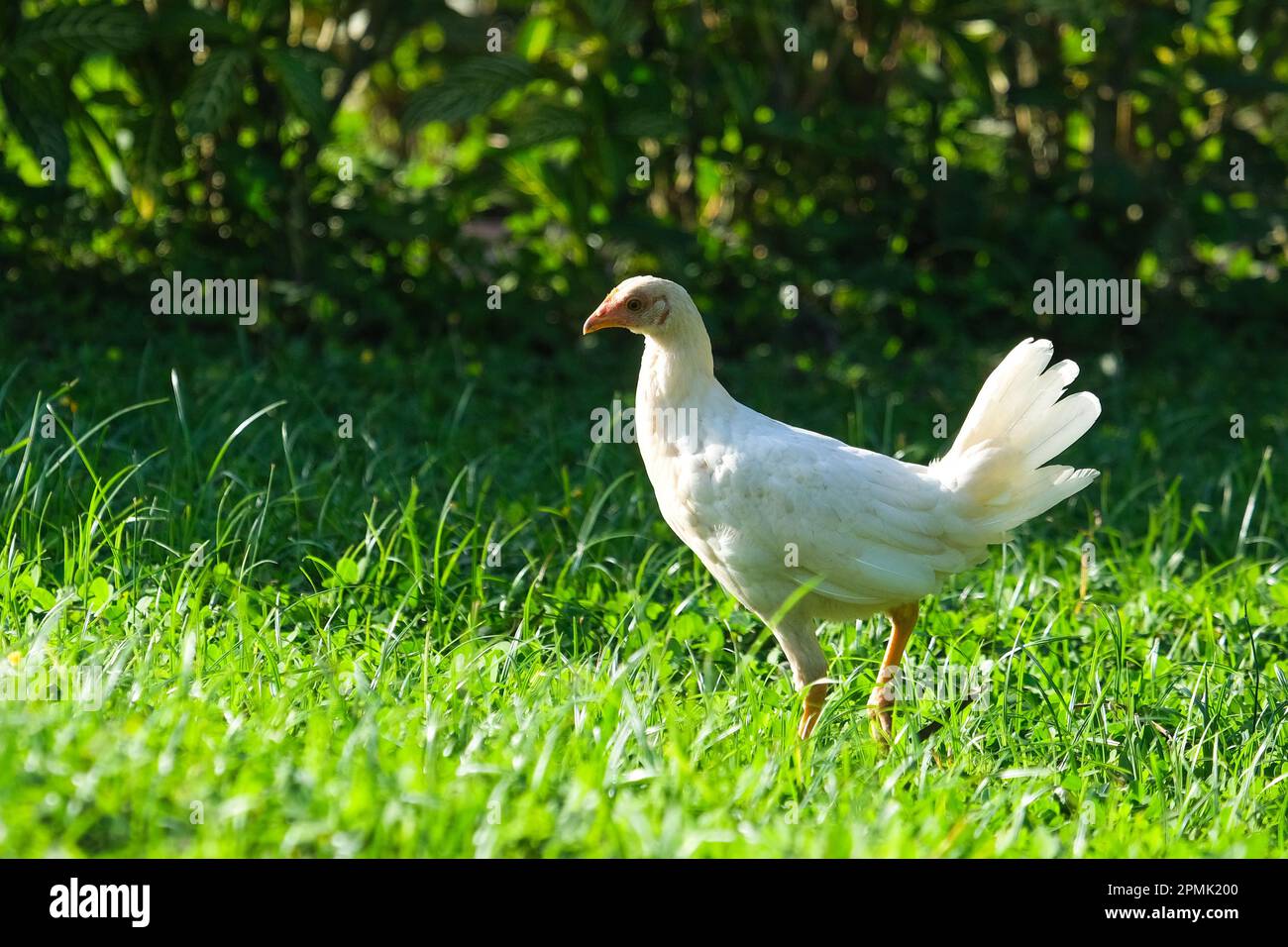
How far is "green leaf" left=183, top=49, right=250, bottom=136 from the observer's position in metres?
5.66

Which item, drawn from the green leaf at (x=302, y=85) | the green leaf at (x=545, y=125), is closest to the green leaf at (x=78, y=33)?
the green leaf at (x=302, y=85)

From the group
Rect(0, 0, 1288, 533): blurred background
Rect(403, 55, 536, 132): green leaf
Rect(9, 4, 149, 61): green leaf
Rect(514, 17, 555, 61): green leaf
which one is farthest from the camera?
Rect(514, 17, 555, 61): green leaf

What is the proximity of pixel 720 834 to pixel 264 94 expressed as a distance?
4678mm

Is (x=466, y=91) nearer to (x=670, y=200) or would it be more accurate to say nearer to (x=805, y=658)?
(x=670, y=200)

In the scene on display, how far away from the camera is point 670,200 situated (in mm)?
7207

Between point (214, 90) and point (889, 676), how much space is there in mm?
3660

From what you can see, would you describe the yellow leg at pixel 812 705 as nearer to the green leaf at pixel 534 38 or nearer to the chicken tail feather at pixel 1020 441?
the chicken tail feather at pixel 1020 441

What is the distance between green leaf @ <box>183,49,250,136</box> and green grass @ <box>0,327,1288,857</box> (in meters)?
0.93

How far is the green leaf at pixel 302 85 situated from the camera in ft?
18.8

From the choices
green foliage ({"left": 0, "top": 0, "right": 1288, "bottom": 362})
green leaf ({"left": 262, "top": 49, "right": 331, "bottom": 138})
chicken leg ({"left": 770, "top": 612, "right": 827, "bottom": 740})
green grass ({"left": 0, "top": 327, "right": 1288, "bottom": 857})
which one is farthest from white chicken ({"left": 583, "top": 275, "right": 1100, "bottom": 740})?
green foliage ({"left": 0, "top": 0, "right": 1288, "bottom": 362})

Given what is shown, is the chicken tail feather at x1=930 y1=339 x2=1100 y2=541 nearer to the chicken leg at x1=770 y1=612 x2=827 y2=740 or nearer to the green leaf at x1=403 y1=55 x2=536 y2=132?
the chicken leg at x1=770 y1=612 x2=827 y2=740

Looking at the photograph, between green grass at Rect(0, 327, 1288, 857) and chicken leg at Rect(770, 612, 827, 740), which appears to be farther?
chicken leg at Rect(770, 612, 827, 740)

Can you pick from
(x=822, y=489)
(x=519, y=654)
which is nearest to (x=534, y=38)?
(x=519, y=654)

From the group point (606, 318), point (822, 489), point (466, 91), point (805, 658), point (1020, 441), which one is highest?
point (466, 91)
